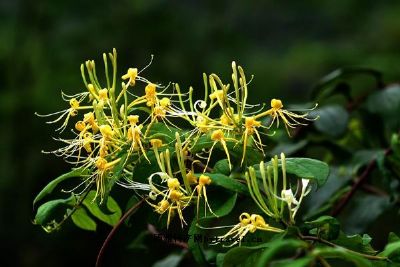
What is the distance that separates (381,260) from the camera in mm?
457

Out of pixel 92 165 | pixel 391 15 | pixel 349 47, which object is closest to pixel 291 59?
pixel 349 47

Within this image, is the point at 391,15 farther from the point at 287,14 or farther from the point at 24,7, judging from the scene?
the point at 24,7

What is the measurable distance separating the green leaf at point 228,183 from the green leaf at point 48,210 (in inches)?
6.2

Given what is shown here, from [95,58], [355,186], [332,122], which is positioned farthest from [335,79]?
[95,58]

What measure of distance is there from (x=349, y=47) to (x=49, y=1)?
55.0 inches

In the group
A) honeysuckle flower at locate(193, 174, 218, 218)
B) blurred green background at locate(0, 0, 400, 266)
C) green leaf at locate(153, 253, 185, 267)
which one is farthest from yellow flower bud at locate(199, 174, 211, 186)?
blurred green background at locate(0, 0, 400, 266)

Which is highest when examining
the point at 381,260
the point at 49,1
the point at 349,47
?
the point at 49,1

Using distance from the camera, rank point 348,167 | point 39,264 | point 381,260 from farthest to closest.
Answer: point 39,264
point 348,167
point 381,260

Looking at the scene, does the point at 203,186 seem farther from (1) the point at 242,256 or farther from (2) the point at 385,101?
(2) the point at 385,101

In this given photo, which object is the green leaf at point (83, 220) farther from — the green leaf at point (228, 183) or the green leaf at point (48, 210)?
the green leaf at point (228, 183)

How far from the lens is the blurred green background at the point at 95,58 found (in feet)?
9.20

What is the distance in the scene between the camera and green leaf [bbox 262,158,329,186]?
1.59ft

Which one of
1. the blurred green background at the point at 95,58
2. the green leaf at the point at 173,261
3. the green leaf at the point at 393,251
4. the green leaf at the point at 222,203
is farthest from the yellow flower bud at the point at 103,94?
the blurred green background at the point at 95,58

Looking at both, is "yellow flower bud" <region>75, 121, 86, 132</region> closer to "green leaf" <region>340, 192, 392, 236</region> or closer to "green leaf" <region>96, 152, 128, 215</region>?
"green leaf" <region>96, 152, 128, 215</region>
